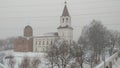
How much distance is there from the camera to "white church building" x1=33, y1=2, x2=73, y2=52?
63109 mm

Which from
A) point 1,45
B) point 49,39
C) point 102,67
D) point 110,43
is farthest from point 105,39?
point 1,45

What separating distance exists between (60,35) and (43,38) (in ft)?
20.6

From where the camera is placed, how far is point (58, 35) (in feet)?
Result: 213

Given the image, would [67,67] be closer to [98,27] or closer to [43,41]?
[98,27]

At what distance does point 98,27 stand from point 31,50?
32844 mm

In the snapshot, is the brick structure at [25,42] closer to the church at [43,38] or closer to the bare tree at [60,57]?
the church at [43,38]

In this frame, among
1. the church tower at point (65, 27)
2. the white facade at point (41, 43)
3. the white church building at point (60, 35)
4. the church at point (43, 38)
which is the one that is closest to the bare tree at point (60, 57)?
the white church building at point (60, 35)

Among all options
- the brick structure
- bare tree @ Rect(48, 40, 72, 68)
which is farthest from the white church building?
bare tree @ Rect(48, 40, 72, 68)

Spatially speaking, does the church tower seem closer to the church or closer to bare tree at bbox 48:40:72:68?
the church

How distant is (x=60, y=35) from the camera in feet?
Result: 211

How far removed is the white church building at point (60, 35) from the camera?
6311cm

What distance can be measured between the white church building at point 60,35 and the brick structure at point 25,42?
50.7 inches

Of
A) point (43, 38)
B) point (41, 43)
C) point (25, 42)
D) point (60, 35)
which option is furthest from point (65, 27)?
point (25, 42)

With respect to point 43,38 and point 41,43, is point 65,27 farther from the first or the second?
point 41,43
